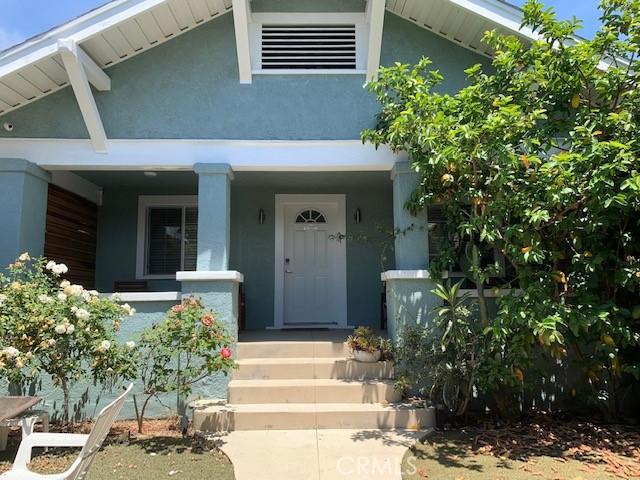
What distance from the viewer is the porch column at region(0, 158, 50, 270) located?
585 cm

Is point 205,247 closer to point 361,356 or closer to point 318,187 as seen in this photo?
point 361,356

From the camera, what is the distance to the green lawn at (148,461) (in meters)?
4.09

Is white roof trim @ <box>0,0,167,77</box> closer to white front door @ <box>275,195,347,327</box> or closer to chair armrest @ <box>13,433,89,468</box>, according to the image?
white front door @ <box>275,195,347,327</box>

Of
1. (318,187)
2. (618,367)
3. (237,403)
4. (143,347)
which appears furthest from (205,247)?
(618,367)

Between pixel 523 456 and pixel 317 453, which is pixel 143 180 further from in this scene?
pixel 523 456

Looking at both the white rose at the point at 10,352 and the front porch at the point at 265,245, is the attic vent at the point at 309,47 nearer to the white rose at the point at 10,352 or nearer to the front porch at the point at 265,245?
the front porch at the point at 265,245

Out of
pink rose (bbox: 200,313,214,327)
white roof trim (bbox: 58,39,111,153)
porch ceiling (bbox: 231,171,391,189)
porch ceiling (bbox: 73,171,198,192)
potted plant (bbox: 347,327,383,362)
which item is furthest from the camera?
porch ceiling (bbox: 73,171,198,192)

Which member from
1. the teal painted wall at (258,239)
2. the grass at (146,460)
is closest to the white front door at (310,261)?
the teal painted wall at (258,239)

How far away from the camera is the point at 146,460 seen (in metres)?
4.39

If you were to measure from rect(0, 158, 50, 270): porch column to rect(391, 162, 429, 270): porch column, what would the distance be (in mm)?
4803

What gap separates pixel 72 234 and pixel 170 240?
5.43 feet

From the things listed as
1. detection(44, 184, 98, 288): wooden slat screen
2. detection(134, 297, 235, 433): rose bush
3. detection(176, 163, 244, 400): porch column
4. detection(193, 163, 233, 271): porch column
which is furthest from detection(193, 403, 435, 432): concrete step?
detection(44, 184, 98, 288): wooden slat screen

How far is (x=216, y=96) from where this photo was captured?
6258mm

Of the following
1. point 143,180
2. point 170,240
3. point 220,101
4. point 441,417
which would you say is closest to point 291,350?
point 441,417
